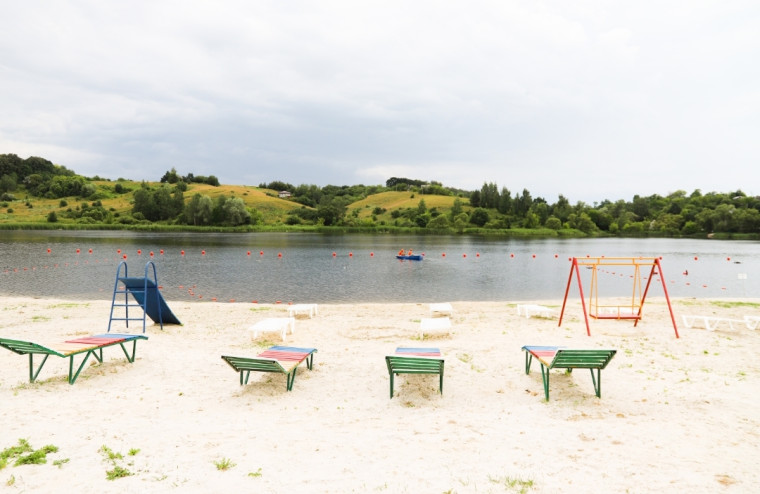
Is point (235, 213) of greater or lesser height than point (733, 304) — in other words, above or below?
above

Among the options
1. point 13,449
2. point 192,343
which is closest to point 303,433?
point 13,449

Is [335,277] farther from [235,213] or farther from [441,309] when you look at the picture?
[235,213]

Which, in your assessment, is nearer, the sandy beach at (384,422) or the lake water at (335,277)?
the sandy beach at (384,422)

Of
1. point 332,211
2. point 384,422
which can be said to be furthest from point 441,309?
point 332,211

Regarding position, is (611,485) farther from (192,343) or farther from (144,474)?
(192,343)

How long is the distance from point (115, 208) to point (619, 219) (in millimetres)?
157821

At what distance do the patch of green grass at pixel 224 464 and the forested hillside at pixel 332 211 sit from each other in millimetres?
118651

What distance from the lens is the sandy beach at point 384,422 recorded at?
5324 millimetres

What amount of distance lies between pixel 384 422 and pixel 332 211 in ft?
433

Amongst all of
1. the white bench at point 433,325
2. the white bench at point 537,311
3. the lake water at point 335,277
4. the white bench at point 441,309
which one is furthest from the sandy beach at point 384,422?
the lake water at point 335,277

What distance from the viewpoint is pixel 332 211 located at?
452 ft

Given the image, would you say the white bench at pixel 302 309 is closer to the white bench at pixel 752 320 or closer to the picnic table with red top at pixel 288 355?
the picnic table with red top at pixel 288 355

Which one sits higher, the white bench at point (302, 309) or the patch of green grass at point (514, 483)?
the patch of green grass at point (514, 483)

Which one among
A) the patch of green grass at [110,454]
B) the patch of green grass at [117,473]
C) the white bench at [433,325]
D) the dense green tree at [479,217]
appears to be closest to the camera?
the patch of green grass at [117,473]
